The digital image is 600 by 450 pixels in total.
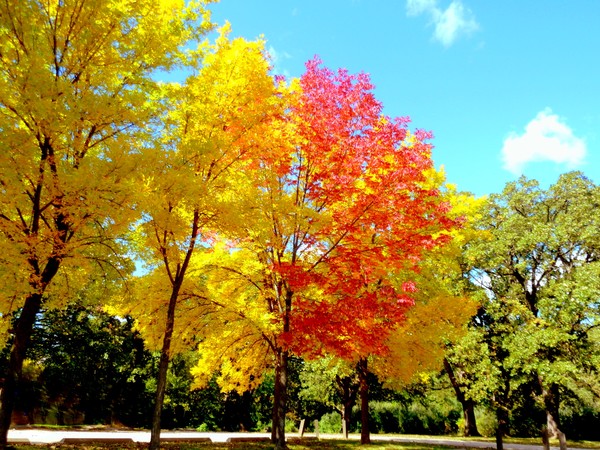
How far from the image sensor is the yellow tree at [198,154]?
9.12 m

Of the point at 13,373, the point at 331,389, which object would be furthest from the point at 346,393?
the point at 13,373

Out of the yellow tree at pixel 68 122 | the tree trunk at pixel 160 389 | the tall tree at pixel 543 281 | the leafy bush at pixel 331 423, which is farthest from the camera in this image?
the leafy bush at pixel 331 423

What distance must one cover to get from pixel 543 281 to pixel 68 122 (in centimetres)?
2201

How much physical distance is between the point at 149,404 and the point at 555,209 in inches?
1013

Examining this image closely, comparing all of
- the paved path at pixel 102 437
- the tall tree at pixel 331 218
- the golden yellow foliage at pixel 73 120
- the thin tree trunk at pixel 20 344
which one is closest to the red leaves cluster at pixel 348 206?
the tall tree at pixel 331 218

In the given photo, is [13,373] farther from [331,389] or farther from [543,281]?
[543,281]

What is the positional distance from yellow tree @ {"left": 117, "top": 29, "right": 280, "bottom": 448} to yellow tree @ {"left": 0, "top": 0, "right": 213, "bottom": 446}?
2.73 ft

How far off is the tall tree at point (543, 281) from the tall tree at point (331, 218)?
8921 mm

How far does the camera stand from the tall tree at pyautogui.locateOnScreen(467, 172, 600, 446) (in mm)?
17312

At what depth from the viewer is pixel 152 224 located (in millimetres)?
8977

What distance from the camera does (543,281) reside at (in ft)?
69.4

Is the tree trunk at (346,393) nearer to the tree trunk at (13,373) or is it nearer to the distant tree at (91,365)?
the distant tree at (91,365)

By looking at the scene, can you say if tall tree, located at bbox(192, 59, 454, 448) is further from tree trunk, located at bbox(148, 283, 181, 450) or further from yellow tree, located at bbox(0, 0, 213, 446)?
yellow tree, located at bbox(0, 0, 213, 446)

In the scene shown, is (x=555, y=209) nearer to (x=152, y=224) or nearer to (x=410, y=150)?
(x=410, y=150)
